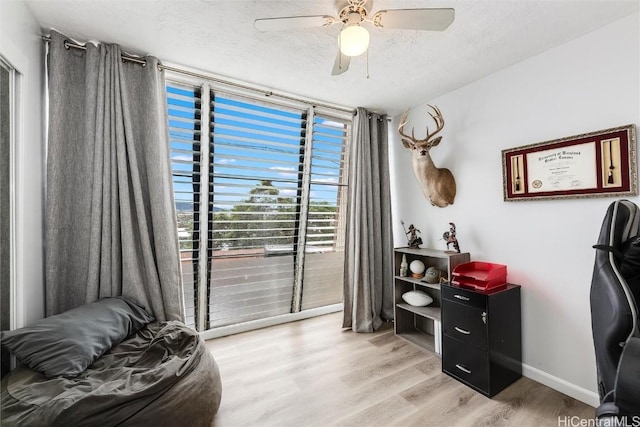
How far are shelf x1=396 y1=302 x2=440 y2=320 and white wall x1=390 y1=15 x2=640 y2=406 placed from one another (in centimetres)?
65

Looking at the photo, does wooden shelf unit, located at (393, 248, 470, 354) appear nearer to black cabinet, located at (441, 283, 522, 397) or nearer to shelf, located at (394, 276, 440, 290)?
shelf, located at (394, 276, 440, 290)

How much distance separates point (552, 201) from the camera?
6.76 ft

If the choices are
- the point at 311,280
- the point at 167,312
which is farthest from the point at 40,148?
the point at 311,280

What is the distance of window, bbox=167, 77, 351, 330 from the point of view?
2.56 meters

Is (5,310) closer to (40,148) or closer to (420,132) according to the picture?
(40,148)

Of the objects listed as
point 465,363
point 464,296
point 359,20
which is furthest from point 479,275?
point 359,20

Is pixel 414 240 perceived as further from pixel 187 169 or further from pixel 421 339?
pixel 187 169

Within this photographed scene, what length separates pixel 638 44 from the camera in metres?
1.68

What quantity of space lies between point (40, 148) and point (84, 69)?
25.7 inches

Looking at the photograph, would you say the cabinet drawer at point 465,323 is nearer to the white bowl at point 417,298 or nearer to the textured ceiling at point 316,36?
the white bowl at point 417,298

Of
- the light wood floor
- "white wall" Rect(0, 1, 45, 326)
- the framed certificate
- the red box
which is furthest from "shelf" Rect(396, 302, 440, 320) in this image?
"white wall" Rect(0, 1, 45, 326)

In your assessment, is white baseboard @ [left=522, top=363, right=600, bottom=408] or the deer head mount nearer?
white baseboard @ [left=522, top=363, right=600, bottom=408]

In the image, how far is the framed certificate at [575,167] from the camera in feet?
5.62

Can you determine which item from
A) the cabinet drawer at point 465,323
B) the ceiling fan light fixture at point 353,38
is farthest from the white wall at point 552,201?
the ceiling fan light fixture at point 353,38
